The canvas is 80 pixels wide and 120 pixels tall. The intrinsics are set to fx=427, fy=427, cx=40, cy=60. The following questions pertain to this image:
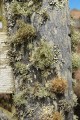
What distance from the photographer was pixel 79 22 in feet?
33.0

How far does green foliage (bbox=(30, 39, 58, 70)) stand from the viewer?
5844 millimetres

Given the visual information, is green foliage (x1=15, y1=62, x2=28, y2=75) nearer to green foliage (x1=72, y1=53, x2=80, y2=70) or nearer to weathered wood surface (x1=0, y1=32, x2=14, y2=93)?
weathered wood surface (x1=0, y1=32, x2=14, y2=93)

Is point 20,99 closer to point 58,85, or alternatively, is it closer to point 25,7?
point 58,85

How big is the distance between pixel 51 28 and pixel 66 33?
0.77 feet

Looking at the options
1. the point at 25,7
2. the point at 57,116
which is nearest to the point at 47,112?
the point at 57,116

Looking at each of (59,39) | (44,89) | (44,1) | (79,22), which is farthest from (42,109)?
(79,22)

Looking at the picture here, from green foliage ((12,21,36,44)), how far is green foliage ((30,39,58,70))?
0.17m

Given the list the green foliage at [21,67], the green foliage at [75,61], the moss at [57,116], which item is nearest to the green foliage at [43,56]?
the green foliage at [21,67]

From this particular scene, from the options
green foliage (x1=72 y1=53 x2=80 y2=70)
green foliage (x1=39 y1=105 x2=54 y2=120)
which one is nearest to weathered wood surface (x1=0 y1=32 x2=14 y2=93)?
green foliage (x1=39 y1=105 x2=54 y2=120)

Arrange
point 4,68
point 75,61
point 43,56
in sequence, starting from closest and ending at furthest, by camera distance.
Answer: point 43,56
point 4,68
point 75,61

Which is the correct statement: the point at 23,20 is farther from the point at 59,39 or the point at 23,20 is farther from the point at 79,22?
the point at 79,22

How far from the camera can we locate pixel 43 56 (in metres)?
5.85

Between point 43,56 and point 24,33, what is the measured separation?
42cm

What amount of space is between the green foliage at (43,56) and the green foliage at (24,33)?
169 millimetres
